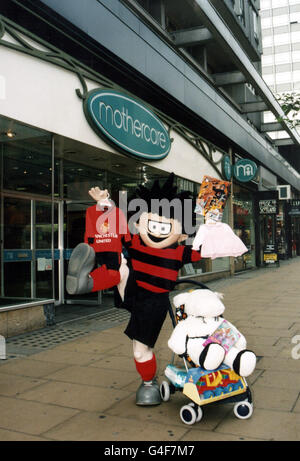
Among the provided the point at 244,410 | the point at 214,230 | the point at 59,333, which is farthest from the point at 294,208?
the point at 244,410

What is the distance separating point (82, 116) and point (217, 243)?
15.5 ft

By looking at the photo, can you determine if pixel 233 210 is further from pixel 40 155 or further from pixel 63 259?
pixel 40 155

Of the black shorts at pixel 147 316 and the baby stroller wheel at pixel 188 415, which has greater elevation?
the black shorts at pixel 147 316

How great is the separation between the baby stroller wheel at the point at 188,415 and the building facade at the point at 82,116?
3778 mm

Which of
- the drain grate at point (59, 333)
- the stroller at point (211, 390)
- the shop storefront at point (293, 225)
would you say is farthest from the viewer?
the shop storefront at point (293, 225)

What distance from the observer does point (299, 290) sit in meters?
12.4

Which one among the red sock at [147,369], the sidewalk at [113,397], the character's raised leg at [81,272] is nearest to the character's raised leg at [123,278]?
the character's raised leg at [81,272]

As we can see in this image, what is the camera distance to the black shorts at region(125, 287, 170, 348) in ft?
12.8

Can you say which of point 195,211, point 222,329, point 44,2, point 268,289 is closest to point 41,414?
point 222,329

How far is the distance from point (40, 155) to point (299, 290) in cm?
831

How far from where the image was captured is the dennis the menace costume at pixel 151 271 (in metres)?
3.92

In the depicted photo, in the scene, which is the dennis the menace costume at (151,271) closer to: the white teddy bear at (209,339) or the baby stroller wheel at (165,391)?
the baby stroller wheel at (165,391)

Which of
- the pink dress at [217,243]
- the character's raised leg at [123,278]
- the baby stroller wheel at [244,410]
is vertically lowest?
the baby stroller wheel at [244,410]

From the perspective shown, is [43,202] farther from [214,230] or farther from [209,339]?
Result: [209,339]
